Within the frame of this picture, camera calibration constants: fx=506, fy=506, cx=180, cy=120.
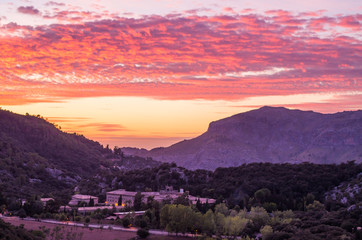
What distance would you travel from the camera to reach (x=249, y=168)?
13988 centimetres

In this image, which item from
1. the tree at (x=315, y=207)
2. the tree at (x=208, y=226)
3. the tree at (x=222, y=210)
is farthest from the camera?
the tree at (x=315, y=207)

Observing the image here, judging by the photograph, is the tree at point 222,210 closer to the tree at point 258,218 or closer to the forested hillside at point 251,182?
the tree at point 258,218

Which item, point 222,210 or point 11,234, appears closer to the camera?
point 11,234

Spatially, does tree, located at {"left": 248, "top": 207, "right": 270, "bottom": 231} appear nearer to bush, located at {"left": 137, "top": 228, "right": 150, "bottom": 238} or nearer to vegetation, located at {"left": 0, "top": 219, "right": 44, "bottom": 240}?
bush, located at {"left": 137, "top": 228, "right": 150, "bottom": 238}

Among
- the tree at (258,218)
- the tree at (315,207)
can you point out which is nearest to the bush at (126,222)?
the tree at (258,218)

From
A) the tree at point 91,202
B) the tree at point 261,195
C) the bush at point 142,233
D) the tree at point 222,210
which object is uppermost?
the tree at point 261,195

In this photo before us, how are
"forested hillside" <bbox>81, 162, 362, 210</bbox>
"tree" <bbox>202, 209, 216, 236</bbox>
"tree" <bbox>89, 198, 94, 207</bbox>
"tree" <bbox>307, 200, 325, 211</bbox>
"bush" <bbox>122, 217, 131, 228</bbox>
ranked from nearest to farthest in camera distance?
"tree" <bbox>202, 209, 216, 236</bbox>, "bush" <bbox>122, 217, 131, 228</bbox>, "tree" <bbox>307, 200, 325, 211</bbox>, "forested hillside" <bbox>81, 162, 362, 210</bbox>, "tree" <bbox>89, 198, 94, 207</bbox>

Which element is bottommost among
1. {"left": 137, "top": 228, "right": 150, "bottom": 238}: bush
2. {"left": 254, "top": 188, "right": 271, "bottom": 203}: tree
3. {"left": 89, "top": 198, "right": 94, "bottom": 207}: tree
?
{"left": 137, "top": 228, "right": 150, "bottom": 238}: bush

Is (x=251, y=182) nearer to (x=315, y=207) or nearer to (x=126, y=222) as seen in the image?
(x=315, y=207)

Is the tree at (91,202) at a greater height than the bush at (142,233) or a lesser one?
greater

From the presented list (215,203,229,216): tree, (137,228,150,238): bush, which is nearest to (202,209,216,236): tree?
(137,228,150,238): bush

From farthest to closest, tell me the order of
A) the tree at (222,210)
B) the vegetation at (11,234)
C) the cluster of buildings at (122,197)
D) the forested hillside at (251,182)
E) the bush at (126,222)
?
the cluster of buildings at (122,197)
the forested hillside at (251,182)
the tree at (222,210)
the bush at (126,222)
the vegetation at (11,234)

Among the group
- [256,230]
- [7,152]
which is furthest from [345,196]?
[7,152]

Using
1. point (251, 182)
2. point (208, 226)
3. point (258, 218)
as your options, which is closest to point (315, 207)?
point (258, 218)
